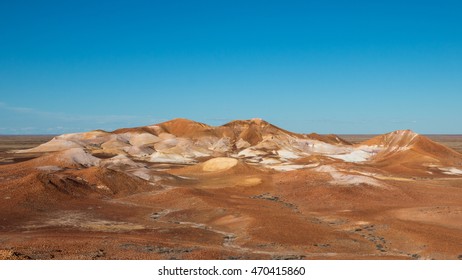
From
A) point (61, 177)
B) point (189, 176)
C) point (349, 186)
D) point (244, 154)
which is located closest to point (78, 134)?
point (244, 154)

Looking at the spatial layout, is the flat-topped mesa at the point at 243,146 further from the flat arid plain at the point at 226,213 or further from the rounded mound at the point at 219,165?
the rounded mound at the point at 219,165

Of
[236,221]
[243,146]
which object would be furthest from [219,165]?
[243,146]

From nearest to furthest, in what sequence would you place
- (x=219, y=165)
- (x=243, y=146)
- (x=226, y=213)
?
(x=226, y=213) → (x=219, y=165) → (x=243, y=146)

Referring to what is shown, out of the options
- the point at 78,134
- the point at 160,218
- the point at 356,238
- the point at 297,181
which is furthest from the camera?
the point at 78,134

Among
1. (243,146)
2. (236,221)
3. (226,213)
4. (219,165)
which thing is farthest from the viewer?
(243,146)

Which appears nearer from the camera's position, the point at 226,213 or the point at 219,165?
the point at 226,213

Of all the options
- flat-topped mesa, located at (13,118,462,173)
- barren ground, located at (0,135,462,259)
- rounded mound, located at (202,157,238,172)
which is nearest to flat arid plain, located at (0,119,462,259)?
barren ground, located at (0,135,462,259)

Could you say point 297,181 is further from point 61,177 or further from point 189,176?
point 61,177

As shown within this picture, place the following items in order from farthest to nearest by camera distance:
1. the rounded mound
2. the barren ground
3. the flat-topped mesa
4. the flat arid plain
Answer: the flat-topped mesa
the rounded mound
the flat arid plain
the barren ground

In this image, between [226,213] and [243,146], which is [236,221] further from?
[243,146]

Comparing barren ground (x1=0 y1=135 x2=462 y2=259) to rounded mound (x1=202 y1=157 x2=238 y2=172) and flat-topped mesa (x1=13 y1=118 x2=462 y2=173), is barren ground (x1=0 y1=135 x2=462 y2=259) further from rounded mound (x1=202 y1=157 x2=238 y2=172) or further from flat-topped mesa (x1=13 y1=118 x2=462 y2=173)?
flat-topped mesa (x1=13 y1=118 x2=462 y2=173)

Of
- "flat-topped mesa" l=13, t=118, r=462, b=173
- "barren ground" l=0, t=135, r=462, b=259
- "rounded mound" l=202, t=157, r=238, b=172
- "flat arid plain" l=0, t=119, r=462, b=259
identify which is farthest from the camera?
"flat-topped mesa" l=13, t=118, r=462, b=173
